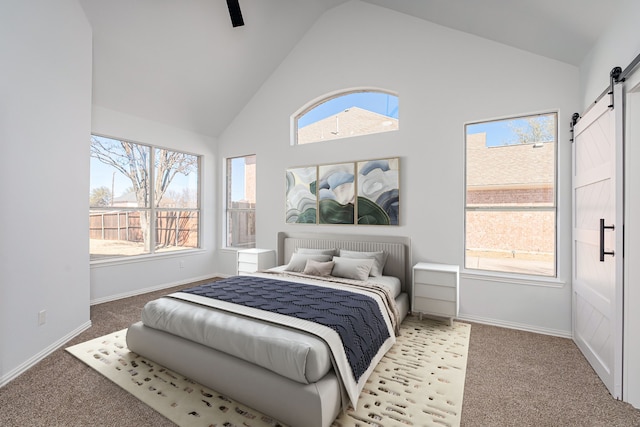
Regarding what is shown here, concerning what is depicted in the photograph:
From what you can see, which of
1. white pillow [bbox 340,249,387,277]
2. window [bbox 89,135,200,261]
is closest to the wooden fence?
window [bbox 89,135,200,261]

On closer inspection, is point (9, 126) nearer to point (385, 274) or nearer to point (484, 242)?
point (385, 274)

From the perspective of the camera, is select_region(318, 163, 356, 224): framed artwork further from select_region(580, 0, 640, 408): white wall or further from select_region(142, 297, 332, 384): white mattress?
select_region(580, 0, 640, 408): white wall

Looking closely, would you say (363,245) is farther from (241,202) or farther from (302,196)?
(241,202)

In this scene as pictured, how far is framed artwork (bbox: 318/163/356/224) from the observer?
13.6ft

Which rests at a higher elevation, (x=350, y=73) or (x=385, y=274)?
(x=350, y=73)

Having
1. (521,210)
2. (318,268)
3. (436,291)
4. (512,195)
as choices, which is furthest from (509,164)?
(318,268)

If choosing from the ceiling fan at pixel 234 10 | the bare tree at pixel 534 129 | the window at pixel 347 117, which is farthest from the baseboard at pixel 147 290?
the bare tree at pixel 534 129

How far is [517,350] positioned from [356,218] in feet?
7.37

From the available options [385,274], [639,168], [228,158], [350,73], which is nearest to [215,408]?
[385,274]

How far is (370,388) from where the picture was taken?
206cm

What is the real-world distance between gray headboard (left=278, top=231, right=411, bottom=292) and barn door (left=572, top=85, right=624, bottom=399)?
5.35 feet

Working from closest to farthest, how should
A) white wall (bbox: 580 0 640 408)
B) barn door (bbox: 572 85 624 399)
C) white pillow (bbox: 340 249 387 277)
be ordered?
white wall (bbox: 580 0 640 408)
barn door (bbox: 572 85 624 399)
white pillow (bbox: 340 249 387 277)

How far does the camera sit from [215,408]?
73.0 inches

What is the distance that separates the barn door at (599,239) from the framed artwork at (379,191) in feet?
5.79
